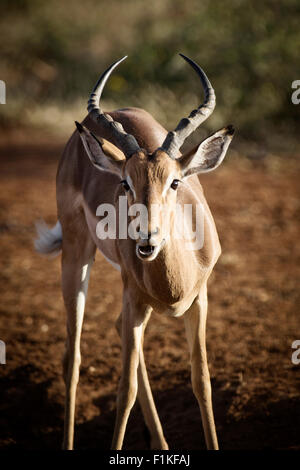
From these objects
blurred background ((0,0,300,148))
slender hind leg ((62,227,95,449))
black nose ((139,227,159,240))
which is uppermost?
blurred background ((0,0,300,148))

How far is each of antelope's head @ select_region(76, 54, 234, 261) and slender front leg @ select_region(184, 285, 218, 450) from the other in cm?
80

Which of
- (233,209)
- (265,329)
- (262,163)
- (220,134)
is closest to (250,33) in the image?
(262,163)

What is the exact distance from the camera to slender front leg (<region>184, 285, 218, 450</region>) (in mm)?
3895

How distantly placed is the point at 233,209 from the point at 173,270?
6.05 m

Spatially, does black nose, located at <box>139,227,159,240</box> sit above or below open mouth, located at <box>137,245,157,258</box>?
above

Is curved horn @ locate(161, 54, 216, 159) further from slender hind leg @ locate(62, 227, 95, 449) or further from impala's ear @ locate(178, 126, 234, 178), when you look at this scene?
slender hind leg @ locate(62, 227, 95, 449)

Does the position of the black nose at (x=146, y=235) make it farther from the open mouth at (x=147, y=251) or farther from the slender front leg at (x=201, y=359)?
the slender front leg at (x=201, y=359)

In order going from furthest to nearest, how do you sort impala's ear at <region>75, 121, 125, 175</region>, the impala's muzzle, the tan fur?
impala's ear at <region>75, 121, 125, 175</region> → the tan fur → the impala's muzzle

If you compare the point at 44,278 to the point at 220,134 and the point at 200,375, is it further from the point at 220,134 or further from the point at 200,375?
the point at 220,134

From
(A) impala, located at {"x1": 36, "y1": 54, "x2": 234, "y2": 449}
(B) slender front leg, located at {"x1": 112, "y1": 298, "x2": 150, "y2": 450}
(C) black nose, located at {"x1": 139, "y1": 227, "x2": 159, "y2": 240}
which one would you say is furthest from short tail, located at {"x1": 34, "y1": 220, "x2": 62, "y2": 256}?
(C) black nose, located at {"x1": 139, "y1": 227, "x2": 159, "y2": 240}

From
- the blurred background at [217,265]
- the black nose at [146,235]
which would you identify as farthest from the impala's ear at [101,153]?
the blurred background at [217,265]

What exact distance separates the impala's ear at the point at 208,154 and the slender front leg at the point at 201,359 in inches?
33.1

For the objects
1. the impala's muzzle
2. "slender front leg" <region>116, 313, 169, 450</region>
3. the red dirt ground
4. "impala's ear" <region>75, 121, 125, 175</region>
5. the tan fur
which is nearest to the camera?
the impala's muzzle

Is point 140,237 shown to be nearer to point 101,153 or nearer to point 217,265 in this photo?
point 101,153
